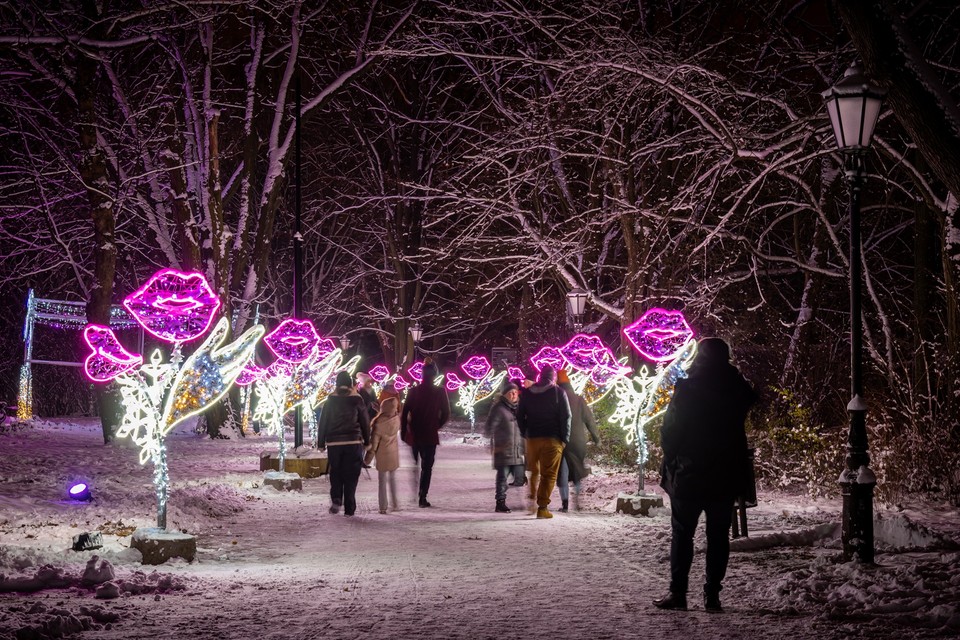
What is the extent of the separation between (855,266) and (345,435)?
7242 mm

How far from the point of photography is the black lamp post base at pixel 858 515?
845cm

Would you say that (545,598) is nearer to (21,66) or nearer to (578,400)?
(578,400)

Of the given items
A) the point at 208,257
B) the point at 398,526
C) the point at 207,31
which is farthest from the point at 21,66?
the point at 398,526

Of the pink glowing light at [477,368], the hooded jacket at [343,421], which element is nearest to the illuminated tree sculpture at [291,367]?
the hooded jacket at [343,421]

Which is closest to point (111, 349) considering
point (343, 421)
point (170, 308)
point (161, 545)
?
point (170, 308)

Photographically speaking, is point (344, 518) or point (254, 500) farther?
point (254, 500)

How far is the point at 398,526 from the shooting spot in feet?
41.8

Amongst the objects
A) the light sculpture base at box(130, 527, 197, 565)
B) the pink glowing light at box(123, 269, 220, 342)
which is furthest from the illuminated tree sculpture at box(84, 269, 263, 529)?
the light sculpture base at box(130, 527, 197, 565)

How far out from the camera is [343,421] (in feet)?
45.2

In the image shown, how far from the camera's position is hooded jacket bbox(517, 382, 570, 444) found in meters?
13.4

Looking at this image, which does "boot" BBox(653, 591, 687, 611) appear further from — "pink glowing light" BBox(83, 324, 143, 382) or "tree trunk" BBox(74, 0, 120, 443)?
"tree trunk" BBox(74, 0, 120, 443)

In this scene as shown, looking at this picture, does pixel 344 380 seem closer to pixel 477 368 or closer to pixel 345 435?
pixel 345 435

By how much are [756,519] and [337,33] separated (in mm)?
19416

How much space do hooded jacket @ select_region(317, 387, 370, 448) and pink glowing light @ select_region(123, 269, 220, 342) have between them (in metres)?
3.64
